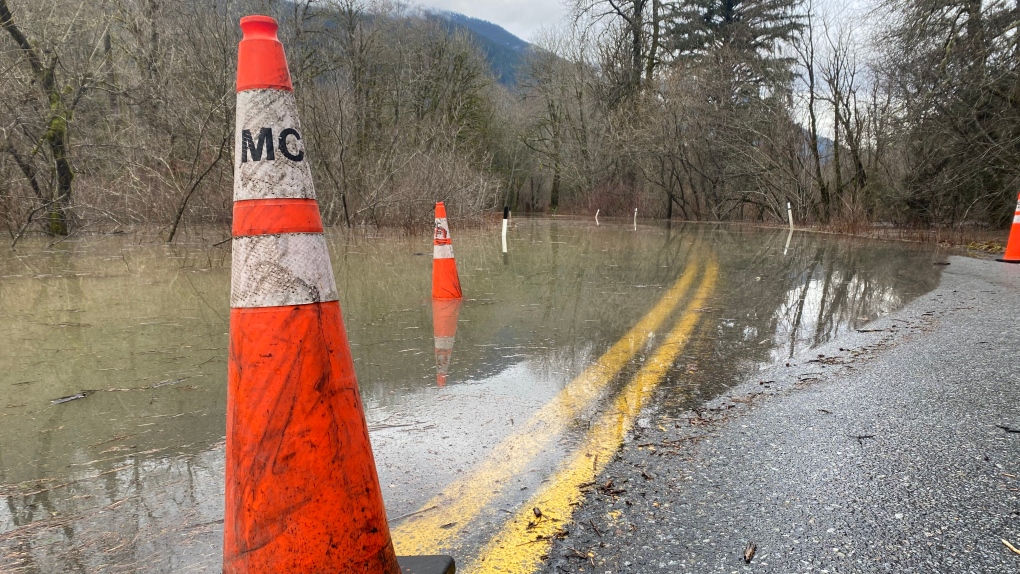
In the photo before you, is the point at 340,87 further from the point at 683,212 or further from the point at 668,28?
the point at 668,28

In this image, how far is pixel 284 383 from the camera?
4.88 feet

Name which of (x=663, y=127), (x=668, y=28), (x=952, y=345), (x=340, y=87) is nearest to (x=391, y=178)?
(x=340, y=87)

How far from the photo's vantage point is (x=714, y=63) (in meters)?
29.1

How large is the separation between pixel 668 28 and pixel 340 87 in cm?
2408

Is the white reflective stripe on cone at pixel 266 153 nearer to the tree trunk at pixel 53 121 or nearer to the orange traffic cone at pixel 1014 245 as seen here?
the orange traffic cone at pixel 1014 245

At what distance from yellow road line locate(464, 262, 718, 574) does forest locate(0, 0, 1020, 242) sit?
9.42 metres

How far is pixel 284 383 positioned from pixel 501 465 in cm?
105

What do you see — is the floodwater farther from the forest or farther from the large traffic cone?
the forest

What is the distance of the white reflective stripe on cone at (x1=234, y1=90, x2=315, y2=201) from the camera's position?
157 cm

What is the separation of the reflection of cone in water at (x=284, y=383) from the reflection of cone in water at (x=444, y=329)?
1.86 meters

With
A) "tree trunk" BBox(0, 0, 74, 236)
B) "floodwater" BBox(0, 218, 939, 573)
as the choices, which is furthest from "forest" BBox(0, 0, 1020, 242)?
"floodwater" BBox(0, 218, 939, 573)

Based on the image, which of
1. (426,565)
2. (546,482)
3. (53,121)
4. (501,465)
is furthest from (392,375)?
(53,121)

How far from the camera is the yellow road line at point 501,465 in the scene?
180cm

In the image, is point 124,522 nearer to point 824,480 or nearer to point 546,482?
point 546,482
